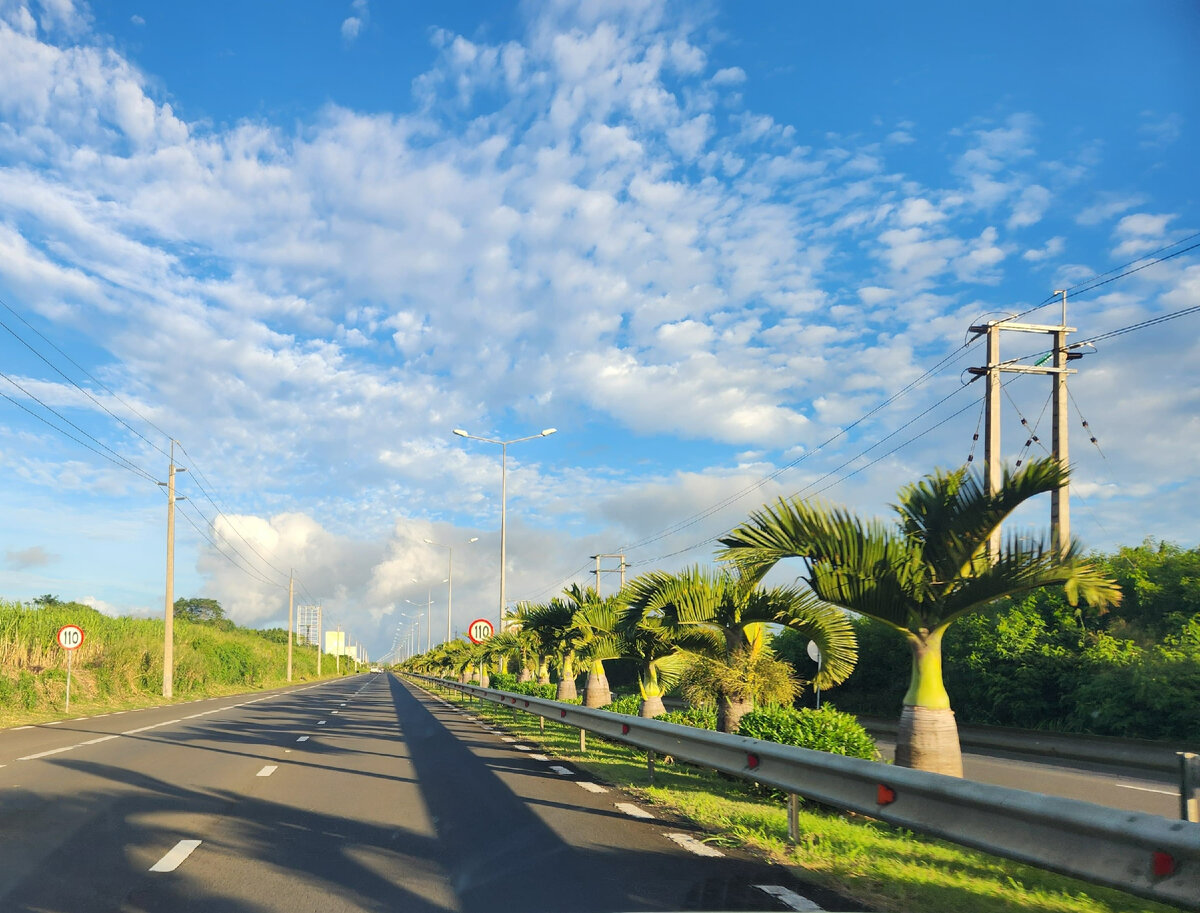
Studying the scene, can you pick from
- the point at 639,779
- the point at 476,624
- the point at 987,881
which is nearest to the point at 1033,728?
the point at 476,624

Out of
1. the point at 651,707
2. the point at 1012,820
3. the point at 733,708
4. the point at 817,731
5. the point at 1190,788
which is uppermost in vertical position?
the point at 1190,788

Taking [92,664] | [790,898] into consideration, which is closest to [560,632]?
[790,898]

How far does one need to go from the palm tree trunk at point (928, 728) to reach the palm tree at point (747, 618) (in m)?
4.10

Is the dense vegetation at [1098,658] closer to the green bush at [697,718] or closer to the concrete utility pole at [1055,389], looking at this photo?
the concrete utility pole at [1055,389]

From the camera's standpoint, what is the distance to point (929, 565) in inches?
398

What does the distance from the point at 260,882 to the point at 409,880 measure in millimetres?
1000

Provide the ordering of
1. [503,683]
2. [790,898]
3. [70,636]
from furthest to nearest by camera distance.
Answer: [503,683] < [70,636] < [790,898]

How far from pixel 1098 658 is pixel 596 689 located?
13712 mm

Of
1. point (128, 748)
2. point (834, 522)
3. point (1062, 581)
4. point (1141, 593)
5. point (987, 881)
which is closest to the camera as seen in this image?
point (987, 881)

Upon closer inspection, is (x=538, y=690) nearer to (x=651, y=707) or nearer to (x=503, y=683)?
(x=503, y=683)

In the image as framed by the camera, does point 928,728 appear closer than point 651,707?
Yes

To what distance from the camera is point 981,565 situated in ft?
33.2

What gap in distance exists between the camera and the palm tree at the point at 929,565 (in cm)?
948

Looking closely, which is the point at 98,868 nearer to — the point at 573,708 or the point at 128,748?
the point at 573,708
